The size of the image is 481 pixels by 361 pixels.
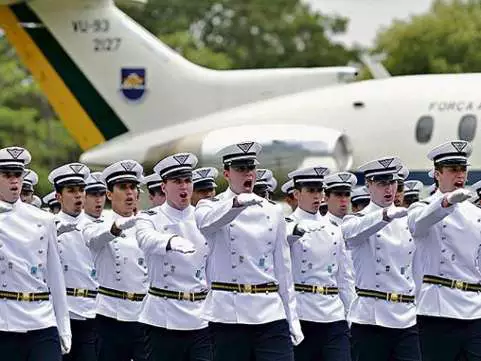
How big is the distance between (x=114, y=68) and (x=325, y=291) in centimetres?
1033

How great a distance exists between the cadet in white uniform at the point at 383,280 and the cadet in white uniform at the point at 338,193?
2.31 ft

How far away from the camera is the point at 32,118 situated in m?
46.6

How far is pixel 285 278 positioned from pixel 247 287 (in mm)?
241

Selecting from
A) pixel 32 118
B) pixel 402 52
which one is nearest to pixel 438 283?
pixel 402 52

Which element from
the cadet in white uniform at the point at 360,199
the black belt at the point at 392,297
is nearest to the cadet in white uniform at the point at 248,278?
the black belt at the point at 392,297

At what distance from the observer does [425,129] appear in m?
19.1

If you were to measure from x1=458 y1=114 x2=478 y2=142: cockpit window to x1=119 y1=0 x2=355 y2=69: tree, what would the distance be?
3369cm

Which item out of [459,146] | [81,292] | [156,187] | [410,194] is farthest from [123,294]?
[410,194]

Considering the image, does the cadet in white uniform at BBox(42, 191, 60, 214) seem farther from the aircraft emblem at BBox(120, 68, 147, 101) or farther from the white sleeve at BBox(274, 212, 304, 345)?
the aircraft emblem at BBox(120, 68, 147, 101)

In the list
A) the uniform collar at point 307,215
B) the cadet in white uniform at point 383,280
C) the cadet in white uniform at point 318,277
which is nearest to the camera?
the cadet in white uniform at point 383,280

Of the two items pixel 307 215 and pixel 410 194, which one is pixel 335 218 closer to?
pixel 307 215

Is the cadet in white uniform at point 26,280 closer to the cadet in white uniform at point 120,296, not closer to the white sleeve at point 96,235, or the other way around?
→ the white sleeve at point 96,235

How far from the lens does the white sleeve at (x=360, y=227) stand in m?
10.4

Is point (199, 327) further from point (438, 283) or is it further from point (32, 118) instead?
point (32, 118)
